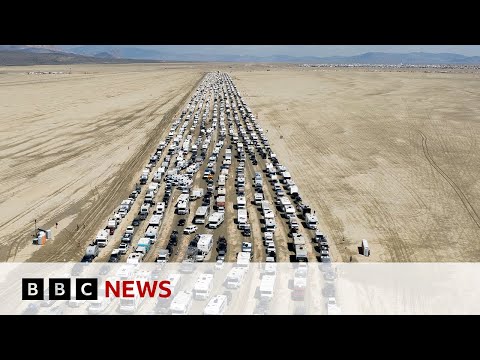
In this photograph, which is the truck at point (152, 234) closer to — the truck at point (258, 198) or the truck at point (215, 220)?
the truck at point (215, 220)

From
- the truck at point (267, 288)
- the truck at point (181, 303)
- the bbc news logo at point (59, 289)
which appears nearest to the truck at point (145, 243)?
the bbc news logo at point (59, 289)

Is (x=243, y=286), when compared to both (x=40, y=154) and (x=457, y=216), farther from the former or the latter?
(x=40, y=154)

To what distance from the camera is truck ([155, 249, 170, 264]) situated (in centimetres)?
2981

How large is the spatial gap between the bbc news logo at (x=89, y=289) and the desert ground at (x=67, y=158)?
3.64m

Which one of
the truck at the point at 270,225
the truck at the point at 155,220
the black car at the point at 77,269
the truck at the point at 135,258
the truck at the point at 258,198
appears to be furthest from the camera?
the truck at the point at 258,198

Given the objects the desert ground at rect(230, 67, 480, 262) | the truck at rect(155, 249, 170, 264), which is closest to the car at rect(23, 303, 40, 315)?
the truck at rect(155, 249, 170, 264)

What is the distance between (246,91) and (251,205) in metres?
88.8

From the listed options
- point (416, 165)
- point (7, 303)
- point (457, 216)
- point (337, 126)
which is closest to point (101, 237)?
point (7, 303)

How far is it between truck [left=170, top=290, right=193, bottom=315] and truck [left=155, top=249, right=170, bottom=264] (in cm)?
452

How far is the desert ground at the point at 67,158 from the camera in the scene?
35750 millimetres

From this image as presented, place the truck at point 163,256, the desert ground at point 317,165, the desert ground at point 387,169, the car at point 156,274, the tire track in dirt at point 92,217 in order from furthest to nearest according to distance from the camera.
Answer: the desert ground at point 317,165
the desert ground at point 387,169
the tire track in dirt at point 92,217
the truck at point 163,256
the car at point 156,274

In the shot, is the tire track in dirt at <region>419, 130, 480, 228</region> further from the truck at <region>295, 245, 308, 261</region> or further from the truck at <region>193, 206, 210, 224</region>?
the truck at <region>193, 206, 210, 224</region>

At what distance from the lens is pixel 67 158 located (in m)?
55.2

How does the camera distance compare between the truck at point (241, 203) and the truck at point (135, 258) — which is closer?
the truck at point (135, 258)
